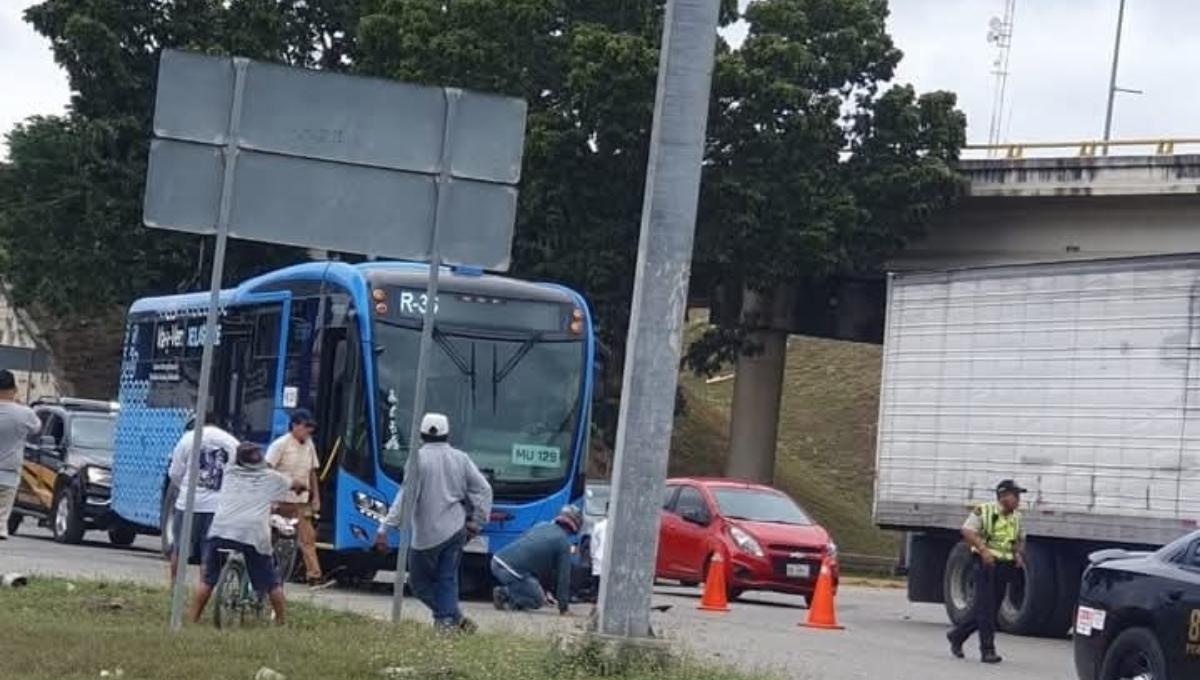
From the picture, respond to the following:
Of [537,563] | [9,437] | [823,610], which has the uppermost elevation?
[9,437]

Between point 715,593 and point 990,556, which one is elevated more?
point 990,556

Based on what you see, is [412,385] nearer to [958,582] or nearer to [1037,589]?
[958,582]

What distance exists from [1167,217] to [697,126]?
100ft

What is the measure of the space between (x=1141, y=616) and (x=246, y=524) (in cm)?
593

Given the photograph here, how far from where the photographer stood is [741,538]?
28.3 meters

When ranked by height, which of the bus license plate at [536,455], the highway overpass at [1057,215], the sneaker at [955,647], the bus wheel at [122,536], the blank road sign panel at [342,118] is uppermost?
the highway overpass at [1057,215]

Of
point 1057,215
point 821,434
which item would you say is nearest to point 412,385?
point 1057,215

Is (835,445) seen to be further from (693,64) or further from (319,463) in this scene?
(693,64)

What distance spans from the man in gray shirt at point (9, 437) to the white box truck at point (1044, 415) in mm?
10733

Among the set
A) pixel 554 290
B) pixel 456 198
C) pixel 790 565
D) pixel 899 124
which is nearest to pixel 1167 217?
pixel 899 124

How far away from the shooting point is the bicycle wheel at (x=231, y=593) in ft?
52.0

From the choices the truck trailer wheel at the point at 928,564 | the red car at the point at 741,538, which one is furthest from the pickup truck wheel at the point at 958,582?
the red car at the point at 741,538

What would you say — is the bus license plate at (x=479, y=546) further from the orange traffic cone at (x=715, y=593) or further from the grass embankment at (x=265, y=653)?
the grass embankment at (x=265, y=653)

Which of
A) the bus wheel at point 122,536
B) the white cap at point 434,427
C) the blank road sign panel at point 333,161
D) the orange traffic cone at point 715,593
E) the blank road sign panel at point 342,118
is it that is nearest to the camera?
the blank road sign panel at point 333,161
